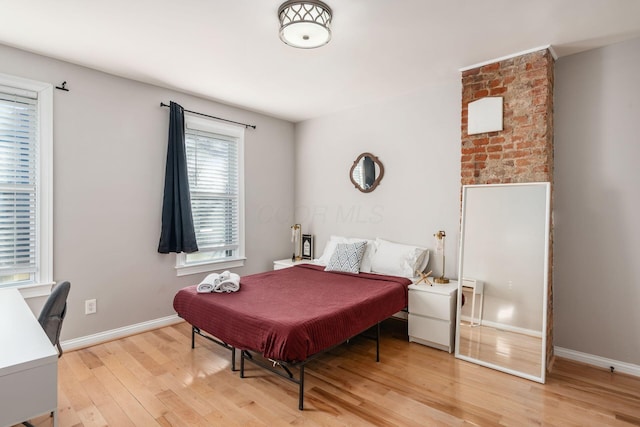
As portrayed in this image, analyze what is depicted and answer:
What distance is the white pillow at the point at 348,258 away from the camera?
11.9 ft

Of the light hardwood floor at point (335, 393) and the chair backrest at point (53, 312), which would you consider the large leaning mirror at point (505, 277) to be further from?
the chair backrest at point (53, 312)

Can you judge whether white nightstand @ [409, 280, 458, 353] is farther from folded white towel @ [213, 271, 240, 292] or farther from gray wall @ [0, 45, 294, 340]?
gray wall @ [0, 45, 294, 340]

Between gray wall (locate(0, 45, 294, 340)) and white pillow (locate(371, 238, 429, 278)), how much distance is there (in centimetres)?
210

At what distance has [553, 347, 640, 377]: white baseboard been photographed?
255 centimetres

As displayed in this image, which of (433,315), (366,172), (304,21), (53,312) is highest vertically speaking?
(304,21)

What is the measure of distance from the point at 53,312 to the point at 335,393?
71.1 inches

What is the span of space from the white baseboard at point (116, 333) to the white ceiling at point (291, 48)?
8.19 feet

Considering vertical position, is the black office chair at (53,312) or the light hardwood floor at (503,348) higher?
the black office chair at (53,312)

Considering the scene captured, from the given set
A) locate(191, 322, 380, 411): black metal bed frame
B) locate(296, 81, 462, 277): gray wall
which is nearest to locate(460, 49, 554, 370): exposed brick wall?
locate(296, 81, 462, 277): gray wall

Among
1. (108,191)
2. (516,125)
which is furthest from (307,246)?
(516,125)

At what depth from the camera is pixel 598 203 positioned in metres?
2.69

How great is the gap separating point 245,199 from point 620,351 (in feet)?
13.2

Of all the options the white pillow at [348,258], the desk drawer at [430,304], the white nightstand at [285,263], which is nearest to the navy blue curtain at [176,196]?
the white nightstand at [285,263]

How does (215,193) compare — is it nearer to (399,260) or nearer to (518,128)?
(399,260)
